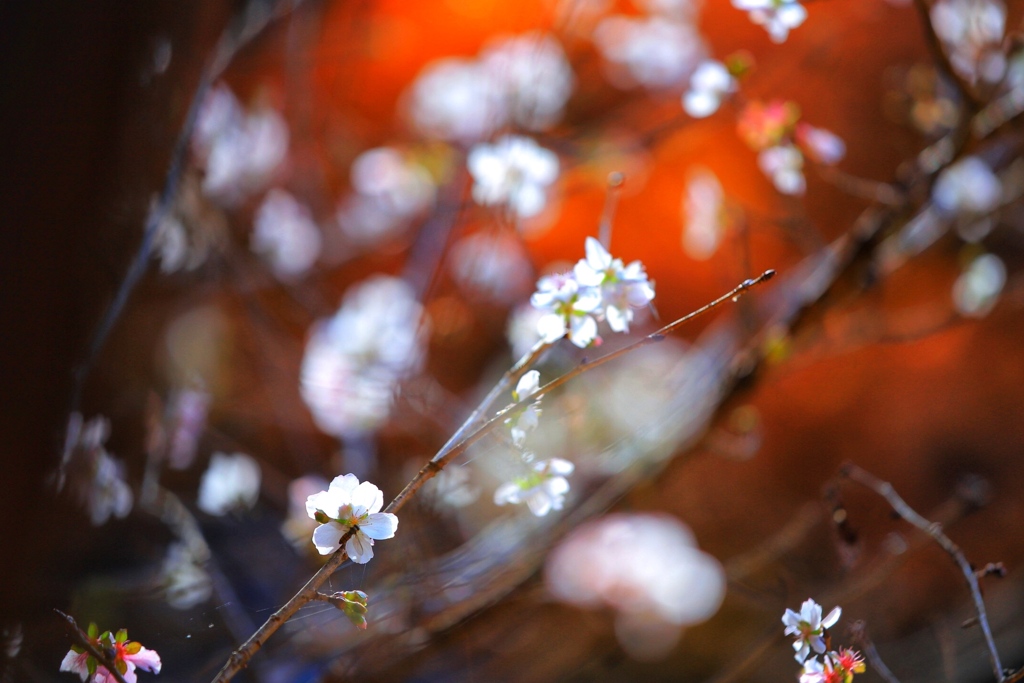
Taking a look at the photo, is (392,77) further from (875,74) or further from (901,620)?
(901,620)

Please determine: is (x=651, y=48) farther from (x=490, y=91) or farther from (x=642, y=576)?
(x=642, y=576)

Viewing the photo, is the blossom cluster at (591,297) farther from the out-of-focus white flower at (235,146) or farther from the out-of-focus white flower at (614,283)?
the out-of-focus white flower at (235,146)

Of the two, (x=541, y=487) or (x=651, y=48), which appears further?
(x=651, y=48)

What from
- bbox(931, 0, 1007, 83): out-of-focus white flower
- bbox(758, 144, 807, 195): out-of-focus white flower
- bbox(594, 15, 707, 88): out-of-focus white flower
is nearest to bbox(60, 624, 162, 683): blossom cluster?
bbox(758, 144, 807, 195): out-of-focus white flower

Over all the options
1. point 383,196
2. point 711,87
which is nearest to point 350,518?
point 711,87

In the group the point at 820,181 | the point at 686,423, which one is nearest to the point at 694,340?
the point at 820,181
